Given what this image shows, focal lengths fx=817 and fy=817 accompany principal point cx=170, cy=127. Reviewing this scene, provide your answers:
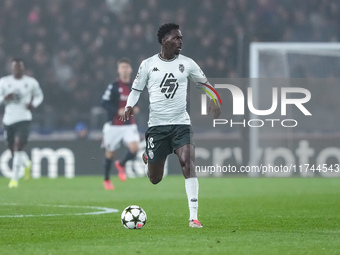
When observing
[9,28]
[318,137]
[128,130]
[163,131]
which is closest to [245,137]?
[318,137]

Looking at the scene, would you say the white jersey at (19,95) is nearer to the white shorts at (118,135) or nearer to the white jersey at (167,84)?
the white shorts at (118,135)

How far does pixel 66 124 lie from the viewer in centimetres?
1992

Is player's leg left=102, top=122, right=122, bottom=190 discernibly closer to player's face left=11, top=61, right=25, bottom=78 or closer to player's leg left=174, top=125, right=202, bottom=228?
player's face left=11, top=61, right=25, bottom=78

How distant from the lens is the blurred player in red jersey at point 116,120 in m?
15.3

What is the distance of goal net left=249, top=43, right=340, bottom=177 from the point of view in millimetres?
18734

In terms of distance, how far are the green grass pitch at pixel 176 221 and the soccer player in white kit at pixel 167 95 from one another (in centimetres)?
82

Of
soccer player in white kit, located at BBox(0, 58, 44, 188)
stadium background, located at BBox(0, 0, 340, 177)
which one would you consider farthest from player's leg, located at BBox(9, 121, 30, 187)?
stadium background, located at BBox(0, 0, 340, 177)

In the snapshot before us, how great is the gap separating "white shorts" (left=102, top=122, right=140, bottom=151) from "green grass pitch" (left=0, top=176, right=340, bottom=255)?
869mm

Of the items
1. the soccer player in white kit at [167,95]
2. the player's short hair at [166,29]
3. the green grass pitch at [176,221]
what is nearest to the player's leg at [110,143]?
the green grass pitch at [176,221]

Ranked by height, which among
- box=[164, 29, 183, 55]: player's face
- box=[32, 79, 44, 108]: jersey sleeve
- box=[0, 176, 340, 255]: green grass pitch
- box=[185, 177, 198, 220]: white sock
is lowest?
box=[0, 176, 340, 255]: green grass pitch

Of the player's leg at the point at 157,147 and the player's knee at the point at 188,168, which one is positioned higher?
the player's leg at the point at 157,147

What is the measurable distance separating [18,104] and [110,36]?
686 cm

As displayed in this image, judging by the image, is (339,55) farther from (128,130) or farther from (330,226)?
(330,226)

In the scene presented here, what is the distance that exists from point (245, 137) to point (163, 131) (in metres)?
11.2
